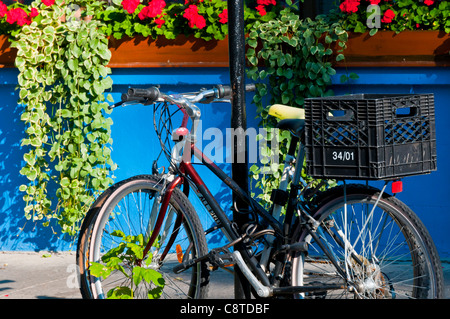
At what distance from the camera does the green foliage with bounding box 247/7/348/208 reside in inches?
201

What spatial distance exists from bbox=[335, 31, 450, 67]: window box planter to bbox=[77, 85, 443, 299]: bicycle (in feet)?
4.95

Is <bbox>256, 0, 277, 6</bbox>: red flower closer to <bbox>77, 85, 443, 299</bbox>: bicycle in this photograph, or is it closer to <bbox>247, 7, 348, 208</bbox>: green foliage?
<bbox>247, 7, 348, 208</bbox>: green foliage

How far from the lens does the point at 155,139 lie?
5676 mm

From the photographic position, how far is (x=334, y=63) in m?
5.21

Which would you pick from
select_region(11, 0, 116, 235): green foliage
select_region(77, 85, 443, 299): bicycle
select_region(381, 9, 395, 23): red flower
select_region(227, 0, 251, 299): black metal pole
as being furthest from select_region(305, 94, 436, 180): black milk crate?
select_region(11, 0, 116, 235): green foliage

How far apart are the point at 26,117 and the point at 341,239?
3.02 metres

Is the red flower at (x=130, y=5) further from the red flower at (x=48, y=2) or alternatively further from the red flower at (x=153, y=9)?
the red flower at (x=48, y=2)

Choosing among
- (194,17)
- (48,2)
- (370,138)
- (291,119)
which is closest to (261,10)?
(194,17)

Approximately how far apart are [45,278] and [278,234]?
2.15 metres

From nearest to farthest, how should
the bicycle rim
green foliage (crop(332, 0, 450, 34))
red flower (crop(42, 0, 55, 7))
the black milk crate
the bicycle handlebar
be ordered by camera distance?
the black milk crate
the bicycle handlebar
the bicycle rim
green foliage (crop(332, 0, 450, 34))
red flower (crop(42, 0, 55, 7))

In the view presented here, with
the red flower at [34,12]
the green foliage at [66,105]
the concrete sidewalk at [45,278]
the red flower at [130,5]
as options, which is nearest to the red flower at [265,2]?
the red flower at [130,5]

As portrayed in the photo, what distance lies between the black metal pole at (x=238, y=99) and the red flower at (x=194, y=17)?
5.15ft

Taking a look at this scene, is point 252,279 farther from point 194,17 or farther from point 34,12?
point 34,12
